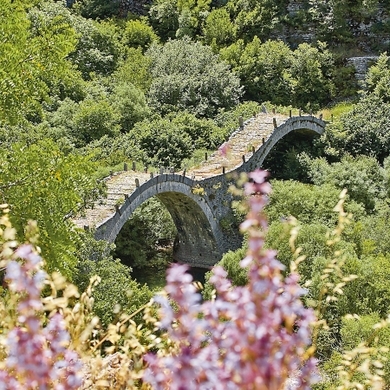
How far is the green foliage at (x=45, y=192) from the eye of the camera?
905 centimetres

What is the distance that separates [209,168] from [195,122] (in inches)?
288

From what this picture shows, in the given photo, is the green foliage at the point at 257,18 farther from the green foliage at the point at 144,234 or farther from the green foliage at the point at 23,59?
the green foliage at the point at 23,59

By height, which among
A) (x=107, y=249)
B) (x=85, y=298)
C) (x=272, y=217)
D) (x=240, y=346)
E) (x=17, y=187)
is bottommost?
(x=272, y=217)

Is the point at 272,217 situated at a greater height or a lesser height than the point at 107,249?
lesser

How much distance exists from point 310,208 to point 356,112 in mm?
13523

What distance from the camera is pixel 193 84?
36.9 meters

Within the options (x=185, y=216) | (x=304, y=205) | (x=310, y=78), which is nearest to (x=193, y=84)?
(x=310, y=78)

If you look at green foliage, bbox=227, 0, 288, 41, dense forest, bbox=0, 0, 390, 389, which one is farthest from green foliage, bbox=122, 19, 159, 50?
green foliage, bbox=227, 0, 288, 41

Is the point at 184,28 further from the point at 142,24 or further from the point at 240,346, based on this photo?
the point at 240,346

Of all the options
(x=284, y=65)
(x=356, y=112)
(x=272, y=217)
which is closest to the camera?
(x=272, y=217)

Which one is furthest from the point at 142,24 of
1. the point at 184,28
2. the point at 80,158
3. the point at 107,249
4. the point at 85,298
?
the point at 85,298

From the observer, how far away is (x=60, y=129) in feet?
97.8

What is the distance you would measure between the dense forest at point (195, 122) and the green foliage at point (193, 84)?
98 mm

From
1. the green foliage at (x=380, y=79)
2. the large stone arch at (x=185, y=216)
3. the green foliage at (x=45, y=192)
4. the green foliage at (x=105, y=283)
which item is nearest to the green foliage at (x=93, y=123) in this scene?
the large stone arch at (x=185, y=216)
